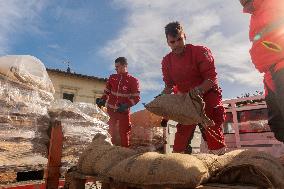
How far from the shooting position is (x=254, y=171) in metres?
2.26

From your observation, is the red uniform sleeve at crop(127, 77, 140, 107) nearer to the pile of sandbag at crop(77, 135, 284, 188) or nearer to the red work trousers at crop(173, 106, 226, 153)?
the red work trousers at crop(173, 106, 226, 153)

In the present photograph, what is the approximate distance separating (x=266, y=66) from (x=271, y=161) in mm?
836

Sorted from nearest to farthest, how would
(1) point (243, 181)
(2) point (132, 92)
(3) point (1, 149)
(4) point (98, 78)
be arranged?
(1) point (243, 181) < (3) point (1, 149) < (2) point (132, 92) < (4) point (98, 78)

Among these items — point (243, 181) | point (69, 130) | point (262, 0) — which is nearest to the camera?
point (243, 181)

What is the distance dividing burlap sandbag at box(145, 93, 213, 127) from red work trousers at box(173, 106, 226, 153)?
0.74 m

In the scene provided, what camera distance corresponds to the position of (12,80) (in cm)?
423

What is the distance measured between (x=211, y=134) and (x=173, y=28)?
1.39 metres

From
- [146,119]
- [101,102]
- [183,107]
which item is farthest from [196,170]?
[146,119]

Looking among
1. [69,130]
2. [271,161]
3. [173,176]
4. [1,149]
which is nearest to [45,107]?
[69,130]

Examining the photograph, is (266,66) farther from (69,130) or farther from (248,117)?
(248,117)

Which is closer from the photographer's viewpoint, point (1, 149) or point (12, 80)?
point (1, 149)

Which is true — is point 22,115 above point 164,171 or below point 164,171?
above

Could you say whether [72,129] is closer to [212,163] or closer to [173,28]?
[173,28]

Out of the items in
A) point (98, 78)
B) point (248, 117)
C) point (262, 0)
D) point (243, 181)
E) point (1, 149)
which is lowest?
point (243, 181)
